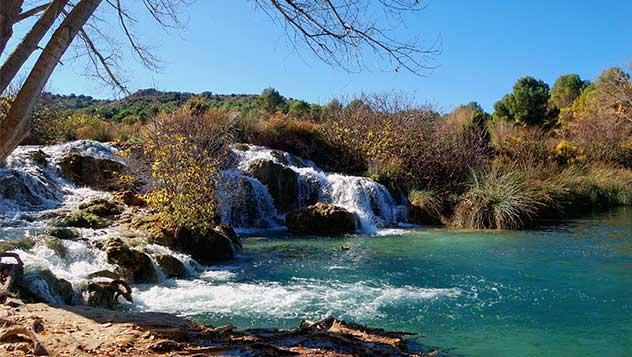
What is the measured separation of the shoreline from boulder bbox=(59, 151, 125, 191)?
1136 centimetres

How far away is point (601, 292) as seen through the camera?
8258 mm

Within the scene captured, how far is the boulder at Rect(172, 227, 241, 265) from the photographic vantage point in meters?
10.8

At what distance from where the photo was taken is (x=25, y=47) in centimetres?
321

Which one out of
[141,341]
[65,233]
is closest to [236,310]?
[141,341]

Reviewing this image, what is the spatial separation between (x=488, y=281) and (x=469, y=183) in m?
9.35

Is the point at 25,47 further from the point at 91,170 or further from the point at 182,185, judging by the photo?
the point at 91,170

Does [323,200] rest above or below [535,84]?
below

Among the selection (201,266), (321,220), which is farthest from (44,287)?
(321,220)

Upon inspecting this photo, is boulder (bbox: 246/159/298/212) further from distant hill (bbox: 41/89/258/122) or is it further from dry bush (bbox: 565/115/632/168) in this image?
dry bush (bbox: 565/115/632/168)

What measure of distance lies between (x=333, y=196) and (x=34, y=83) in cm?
1464

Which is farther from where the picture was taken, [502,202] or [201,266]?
[502,202]

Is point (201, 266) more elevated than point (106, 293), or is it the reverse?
point (201, 266)

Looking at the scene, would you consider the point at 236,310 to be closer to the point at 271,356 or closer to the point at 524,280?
the point at 271,356

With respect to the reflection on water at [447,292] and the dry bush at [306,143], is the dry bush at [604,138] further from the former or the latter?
the reflection on water at [447,292]
